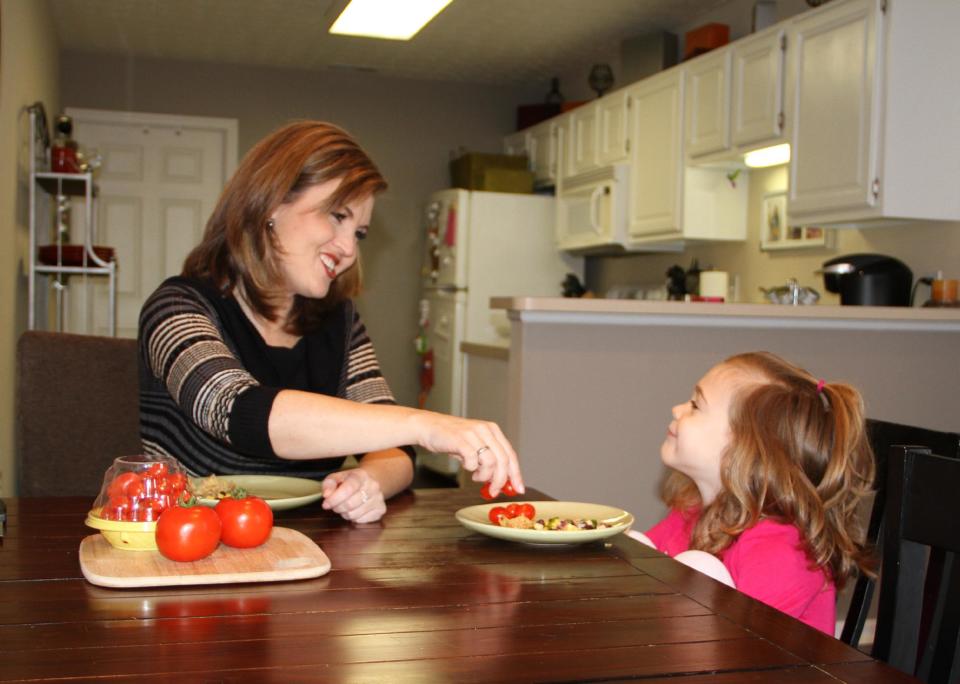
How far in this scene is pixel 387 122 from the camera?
6711mm

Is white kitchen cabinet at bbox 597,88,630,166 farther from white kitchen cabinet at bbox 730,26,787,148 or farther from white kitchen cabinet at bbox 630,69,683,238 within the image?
white kitchen cabinet at bbox 730,26,787,148

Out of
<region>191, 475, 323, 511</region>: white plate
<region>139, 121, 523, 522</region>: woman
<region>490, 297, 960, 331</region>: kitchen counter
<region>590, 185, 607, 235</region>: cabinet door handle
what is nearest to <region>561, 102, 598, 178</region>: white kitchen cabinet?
<region>590, 185, 607, 235</region>: cabinet door handle

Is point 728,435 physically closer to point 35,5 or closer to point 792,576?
point 792,576

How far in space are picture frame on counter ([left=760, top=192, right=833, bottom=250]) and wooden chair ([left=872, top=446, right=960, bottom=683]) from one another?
3260mm

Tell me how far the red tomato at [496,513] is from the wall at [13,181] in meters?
2.35

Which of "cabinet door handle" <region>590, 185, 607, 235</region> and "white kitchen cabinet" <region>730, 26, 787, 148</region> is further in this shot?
"cabinet door handle" <region>590, 185, 607, 235</region>

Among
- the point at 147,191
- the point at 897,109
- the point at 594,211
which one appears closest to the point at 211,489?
the point at 897,109

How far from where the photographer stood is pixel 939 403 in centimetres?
317

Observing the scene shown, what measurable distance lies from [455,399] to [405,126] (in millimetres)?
1980

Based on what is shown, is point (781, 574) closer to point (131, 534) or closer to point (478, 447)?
point (478, 447)

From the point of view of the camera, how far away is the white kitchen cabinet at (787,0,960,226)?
3.32m

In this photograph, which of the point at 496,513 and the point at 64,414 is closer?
the point at 496,513

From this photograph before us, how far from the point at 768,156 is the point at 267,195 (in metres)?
2.90

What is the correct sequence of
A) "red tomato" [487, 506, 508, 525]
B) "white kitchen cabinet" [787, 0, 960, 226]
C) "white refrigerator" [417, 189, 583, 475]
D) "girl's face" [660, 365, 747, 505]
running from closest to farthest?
1. "red tomato" [487, 506, 508, 525]
2. "girl's face" [660, 365, 747, 505]
3. "white kitchen cabinet" [787, 0, 960, 226]
4. "white refrigerator" [417, 189, 583, 475]
